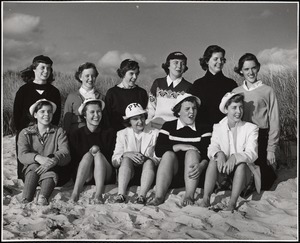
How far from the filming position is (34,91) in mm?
4977

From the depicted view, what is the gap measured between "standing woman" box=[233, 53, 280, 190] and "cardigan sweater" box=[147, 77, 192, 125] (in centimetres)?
61

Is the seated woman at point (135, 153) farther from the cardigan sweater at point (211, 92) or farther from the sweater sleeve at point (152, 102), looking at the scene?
the cardigan sweater at point (211, 92)

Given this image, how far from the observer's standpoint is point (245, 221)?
4.30 metres

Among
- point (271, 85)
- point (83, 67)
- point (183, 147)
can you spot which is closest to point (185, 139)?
point (183, 147)

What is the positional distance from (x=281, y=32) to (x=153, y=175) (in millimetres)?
2203

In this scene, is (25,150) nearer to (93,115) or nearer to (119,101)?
(93,115)

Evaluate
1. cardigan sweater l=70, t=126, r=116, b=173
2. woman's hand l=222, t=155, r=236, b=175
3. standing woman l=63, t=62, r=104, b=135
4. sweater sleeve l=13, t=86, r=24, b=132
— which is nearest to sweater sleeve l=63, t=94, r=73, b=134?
standing woman l=63, t=62, r=104, b=135

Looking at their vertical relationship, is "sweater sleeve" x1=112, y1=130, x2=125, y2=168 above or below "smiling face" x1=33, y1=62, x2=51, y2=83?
below

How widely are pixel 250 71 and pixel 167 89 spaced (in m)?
0.94

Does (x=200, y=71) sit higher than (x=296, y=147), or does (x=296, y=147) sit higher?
(x=200, y=71)

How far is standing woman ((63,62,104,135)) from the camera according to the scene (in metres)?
4.96

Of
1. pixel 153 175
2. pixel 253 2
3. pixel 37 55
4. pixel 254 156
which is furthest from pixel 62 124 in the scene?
pixel 253 2

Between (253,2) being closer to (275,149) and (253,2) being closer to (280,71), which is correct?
(280,71)

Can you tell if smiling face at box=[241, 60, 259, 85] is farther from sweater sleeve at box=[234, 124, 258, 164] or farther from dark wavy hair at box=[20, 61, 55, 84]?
dark wavy hair at box=[20, 61, 55, 84]
